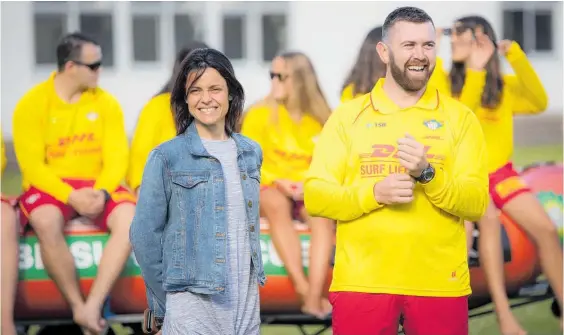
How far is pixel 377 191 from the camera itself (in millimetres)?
3498

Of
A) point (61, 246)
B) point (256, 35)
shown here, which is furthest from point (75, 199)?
point (256, 35)

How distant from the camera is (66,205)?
509 centimetres

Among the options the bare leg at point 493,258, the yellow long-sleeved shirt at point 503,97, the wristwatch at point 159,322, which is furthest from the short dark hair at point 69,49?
the bare leg at point 493,258

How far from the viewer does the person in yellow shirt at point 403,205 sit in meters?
3.56

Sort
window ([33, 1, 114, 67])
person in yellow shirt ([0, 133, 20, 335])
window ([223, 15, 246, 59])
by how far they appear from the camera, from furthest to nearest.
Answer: window ([223, 15, 246, 59])
window ([33, 1, 114, 67])
person in yellow shirt ([0, 133, 20, 335])

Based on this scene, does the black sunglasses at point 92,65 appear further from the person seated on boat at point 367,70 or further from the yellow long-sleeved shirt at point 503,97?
the yellow long-sleeved shirt at point 503,97

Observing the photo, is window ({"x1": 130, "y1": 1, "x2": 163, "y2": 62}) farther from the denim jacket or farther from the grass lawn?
the denim jacket

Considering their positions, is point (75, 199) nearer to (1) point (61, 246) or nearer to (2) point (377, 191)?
(1) point (61, 246)

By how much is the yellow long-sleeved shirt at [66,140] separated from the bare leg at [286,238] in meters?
0.79

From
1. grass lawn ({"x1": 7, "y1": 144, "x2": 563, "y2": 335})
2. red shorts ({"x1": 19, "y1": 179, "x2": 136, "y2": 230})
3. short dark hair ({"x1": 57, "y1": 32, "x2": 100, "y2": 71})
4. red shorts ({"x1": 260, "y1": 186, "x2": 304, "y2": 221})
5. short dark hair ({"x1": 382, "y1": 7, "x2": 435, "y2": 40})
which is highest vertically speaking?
short dark hair ({"x1": 382, "y1": 7, "x2": 435, "y2": 40})

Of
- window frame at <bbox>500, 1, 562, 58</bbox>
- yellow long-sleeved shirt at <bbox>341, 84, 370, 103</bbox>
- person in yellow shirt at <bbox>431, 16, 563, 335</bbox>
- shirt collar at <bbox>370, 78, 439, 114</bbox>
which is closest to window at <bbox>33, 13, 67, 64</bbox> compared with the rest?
window frame at <bbox>500, 1, 562, 58</bbox>

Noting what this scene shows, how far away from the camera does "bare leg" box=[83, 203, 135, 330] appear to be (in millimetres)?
5043

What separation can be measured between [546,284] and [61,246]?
8.47ft

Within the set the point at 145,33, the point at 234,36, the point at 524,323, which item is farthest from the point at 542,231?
the point at 145,33
